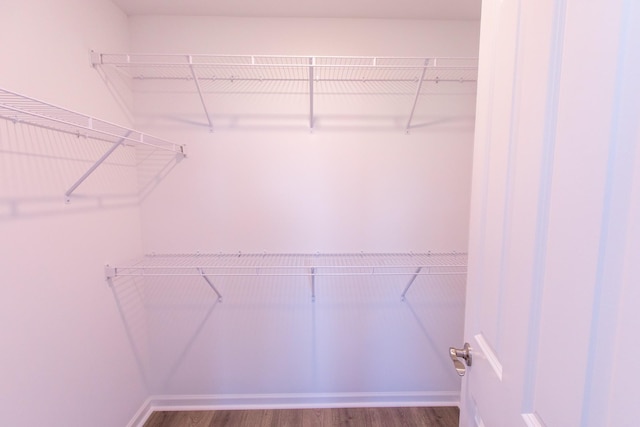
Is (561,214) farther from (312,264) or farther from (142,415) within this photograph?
(142,415)

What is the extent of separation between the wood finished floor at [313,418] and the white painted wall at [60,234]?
1.16 feet

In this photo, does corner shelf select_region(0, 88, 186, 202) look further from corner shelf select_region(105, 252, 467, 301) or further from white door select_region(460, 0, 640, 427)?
white door select_region(460, 0, 640, 427)

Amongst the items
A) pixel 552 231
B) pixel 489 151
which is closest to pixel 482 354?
pixel 552 231

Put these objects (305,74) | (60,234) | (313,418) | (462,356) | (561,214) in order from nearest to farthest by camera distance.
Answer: (561,214), (462,356), (60,234), (305,74), (313,418)

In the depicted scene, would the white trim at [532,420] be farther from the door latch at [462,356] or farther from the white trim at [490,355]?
the door latch at [462,356]

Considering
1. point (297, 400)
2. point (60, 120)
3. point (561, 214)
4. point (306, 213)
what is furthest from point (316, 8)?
point (297, 400)

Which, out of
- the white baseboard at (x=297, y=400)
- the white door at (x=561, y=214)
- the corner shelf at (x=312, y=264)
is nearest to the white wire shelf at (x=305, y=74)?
the corner shelf at (x=312, y=264)

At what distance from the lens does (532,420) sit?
1.77 ft

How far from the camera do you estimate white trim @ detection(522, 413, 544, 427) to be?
52 cm

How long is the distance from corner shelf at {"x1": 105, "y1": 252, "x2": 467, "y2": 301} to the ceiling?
144 centimetres

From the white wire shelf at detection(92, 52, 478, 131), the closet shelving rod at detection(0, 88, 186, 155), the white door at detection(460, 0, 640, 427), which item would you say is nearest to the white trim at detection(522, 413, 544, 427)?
the white door at detection(460, 0, 640, 427)

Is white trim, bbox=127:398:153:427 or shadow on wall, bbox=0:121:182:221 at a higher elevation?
shadow on wall, bbox=0:121:182:221

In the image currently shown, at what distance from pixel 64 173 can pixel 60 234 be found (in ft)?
0.88

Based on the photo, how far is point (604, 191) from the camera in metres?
0.39
